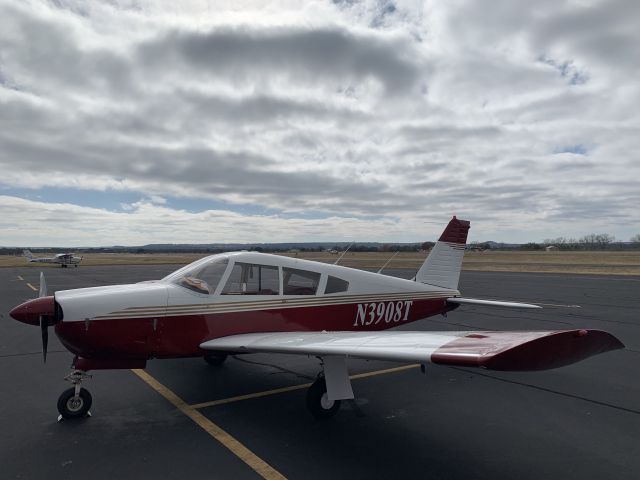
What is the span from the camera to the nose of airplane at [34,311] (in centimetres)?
472

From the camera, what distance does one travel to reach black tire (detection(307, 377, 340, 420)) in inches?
193

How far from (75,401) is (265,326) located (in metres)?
2.40

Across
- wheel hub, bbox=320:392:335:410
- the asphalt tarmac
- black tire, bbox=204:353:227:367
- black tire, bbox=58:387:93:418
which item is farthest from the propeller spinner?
wheel hub, bbox=320:392:335:410

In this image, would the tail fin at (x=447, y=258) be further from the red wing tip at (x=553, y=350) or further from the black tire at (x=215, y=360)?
the red wing tip at (x=553, y=350)

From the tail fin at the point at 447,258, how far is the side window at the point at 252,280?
3.53 meters

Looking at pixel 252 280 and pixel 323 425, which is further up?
pixel 252 280

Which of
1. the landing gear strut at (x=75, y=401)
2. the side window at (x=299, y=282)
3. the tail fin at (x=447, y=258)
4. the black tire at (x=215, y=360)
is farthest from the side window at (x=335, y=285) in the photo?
the landing gear strut at (x=75, y=401)

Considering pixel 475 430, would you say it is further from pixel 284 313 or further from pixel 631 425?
pixel 284 313

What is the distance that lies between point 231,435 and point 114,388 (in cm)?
261

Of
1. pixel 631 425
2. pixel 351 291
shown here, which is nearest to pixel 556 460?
pixel 631 425

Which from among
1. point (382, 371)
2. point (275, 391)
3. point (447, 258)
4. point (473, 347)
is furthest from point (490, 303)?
point (473, 347)

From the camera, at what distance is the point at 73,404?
494 centimetres

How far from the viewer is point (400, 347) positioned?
3.92 m

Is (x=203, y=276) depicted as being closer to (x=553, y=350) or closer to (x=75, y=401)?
(x=75, y=401)
